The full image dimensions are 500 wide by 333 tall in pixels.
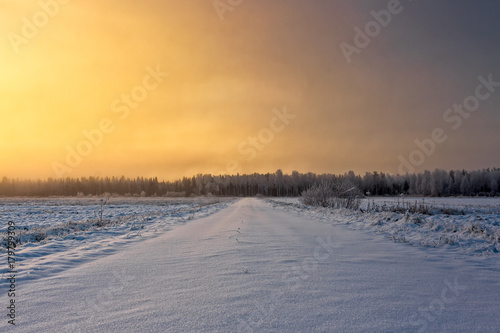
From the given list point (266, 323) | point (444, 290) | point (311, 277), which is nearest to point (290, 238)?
point (311, 277)

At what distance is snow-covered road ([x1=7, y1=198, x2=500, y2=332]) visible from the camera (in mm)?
3551

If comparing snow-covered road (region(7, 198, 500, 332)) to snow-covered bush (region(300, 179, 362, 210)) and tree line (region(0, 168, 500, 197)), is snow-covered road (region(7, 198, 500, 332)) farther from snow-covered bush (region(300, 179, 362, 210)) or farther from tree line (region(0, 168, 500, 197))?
tree line (region(0, 168, 500, 197))

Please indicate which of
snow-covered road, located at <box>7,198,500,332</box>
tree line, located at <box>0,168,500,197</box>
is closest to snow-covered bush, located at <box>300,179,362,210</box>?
snow-covered road, located at <box>7,198,500,332</box>

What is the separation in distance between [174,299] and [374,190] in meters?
142

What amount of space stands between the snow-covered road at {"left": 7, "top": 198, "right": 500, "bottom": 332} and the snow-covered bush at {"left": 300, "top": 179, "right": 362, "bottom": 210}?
71.8ft

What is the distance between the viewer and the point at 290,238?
1090cm

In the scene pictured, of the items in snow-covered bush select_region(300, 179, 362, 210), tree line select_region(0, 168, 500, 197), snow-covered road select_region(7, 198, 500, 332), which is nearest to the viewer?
snow-covered road select_region(7, 198, 500, 332)

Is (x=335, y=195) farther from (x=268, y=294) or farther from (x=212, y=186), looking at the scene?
(x=212, y=186)

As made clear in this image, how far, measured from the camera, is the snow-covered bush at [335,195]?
2939 centimetres

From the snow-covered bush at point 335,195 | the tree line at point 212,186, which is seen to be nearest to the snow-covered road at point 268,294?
the snow-covered bush at point 335,195

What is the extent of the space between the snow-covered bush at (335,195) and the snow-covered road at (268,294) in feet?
71.8

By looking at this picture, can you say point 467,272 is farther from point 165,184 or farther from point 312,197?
point 165,184

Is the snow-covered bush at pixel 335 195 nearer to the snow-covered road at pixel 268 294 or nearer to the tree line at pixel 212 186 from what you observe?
the snow-covered road at pixel 268 294

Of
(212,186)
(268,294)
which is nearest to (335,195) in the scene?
(268,294)
